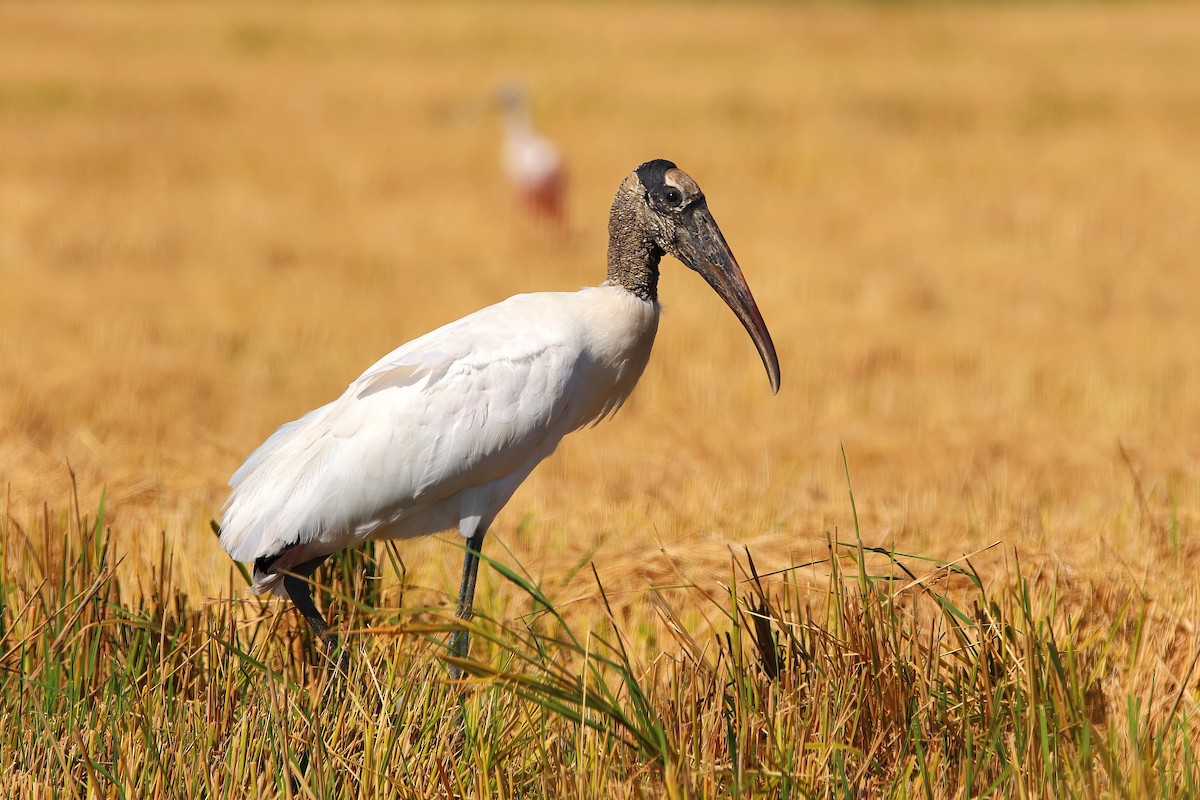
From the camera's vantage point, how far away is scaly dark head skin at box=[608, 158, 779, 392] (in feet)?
13.0

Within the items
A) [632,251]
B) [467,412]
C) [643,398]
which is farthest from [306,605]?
[643,398]

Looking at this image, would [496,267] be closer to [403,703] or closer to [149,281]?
[149,281]

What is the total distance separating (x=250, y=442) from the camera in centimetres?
700

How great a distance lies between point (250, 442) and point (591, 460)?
1.68 metres

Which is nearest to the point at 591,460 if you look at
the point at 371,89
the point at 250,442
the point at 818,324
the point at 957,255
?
the point at 250,442

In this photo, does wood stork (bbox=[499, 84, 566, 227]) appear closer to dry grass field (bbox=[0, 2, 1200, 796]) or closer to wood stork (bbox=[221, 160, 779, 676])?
dry grass field (bbox=[0, 2, 1200, 796])

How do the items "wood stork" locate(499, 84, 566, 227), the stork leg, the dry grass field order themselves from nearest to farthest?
the dry grass field → the stork leg → "wood stork" locate(499, 84, 566, 227)

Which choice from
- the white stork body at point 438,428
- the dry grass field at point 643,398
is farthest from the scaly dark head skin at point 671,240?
the dry grass field at point 643,398

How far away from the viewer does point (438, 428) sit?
3908 millimetres

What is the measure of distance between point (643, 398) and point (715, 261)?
4.14 metres

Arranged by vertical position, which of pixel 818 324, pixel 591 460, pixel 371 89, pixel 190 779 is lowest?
pixel 190 779

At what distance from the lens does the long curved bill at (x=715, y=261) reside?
3951mm

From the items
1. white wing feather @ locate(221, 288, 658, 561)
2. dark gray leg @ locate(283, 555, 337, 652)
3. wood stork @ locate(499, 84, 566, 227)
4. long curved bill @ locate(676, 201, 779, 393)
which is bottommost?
dark gray leg @ locate(283, 555, 337, 652)

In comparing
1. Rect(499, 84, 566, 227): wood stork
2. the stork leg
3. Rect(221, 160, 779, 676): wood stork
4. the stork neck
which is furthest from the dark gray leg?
Rect(499, 84, 566, 227): wood stork
